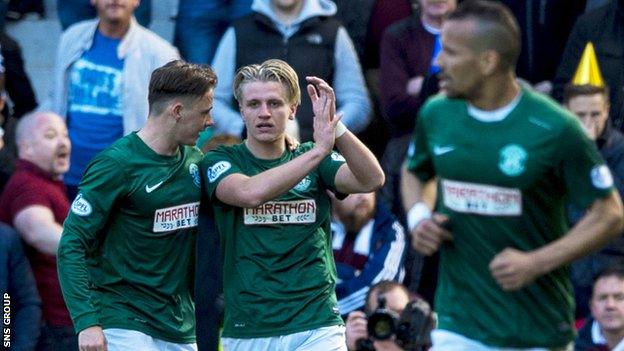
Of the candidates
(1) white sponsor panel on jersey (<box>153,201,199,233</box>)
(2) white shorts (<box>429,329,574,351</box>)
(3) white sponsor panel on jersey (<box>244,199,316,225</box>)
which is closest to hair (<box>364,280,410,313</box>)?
(3) white sponsor panel on jersey (<box>244,199,316,225</box>)

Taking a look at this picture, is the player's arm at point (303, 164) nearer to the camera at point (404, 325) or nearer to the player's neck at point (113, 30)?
the camera at point (404, 325)

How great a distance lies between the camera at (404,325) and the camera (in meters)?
9.04

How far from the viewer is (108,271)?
320 inches

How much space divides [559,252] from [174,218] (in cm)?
224

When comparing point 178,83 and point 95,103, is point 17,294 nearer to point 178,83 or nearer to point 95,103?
point 95,103

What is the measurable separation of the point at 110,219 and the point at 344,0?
445 cm

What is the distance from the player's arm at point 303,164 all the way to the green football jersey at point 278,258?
0.67 feet

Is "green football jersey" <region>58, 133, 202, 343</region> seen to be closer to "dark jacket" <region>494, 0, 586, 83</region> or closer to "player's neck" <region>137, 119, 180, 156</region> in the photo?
"player's neck" <region>137, 119, 180, 156</region>

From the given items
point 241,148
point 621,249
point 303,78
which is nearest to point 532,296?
point 241,148

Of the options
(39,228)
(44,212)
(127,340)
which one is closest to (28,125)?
(44,212)

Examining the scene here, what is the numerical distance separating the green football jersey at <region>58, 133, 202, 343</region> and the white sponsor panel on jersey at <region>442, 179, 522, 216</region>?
1821 mm

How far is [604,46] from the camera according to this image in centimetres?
1107

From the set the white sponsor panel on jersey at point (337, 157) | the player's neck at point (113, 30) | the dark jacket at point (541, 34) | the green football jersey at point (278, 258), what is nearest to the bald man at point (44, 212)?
the player's neck at point (113, 30)

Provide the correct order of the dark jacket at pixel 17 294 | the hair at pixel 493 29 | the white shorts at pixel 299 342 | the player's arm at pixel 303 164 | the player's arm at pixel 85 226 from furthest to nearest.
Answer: the dark jacket at pixel 17 294
the white shorts at pixel 299 342
the player's arm at pixel 85 226
the player's arm at pixel 303 164
the hair at pixel 493 29
